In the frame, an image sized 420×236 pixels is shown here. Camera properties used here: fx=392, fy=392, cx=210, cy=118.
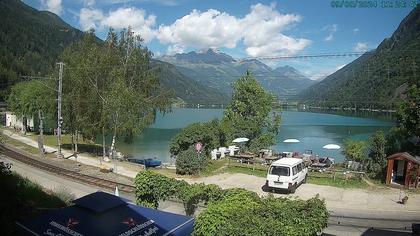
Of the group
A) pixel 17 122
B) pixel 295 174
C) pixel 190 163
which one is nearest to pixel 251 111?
pixel 190 163

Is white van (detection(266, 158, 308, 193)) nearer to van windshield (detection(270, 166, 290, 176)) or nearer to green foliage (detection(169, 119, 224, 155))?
van windshield (detection(270, 166, 290, 176))

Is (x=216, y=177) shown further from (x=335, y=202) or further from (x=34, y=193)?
(x=34, y=193)

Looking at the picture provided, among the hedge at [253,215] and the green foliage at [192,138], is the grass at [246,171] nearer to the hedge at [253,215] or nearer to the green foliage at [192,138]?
the green foliage at [192,138]

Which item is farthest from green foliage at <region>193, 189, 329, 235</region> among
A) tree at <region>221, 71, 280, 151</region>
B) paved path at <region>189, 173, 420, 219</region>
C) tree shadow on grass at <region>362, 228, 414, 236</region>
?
tree at <region>221, 71, 280, 151</region>

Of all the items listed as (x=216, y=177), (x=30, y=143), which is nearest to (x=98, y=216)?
(x=216, y=177)

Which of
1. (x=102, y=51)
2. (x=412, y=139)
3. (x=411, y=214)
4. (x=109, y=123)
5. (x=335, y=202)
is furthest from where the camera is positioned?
(x=102, y=51)

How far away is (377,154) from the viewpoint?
94.3ft

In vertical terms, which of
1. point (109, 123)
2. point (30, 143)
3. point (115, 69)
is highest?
point (115, 69)

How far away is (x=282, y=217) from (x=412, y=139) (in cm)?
2308

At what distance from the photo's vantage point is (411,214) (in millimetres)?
20078

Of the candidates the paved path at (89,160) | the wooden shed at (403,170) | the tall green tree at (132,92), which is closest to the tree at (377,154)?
the wooden shed at (403,170)

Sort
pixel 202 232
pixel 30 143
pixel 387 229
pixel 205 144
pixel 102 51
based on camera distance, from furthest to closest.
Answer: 1. pixel 30 143
2. pixel 102 51
3. pixel 205 144
4. pixel 387 229
5. pixel 202 232

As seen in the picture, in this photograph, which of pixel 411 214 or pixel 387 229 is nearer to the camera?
pixel 387 229

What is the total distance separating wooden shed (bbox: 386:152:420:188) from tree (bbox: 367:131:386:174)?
5.55 ft
